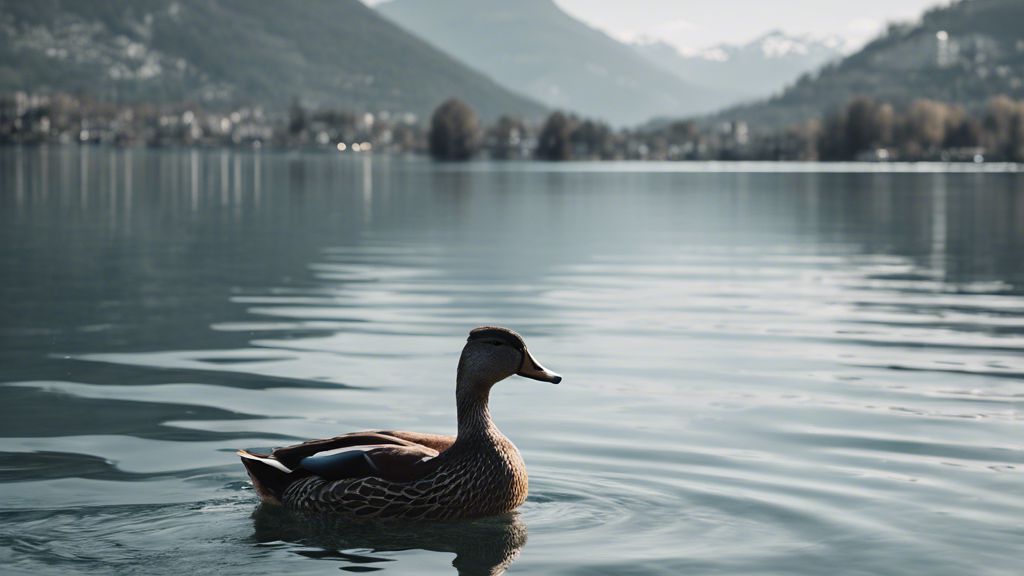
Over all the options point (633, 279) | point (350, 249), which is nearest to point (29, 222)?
point (350, 249)

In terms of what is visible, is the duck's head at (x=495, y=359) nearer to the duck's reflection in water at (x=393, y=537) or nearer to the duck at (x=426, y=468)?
the duck at (x=426, y=468)

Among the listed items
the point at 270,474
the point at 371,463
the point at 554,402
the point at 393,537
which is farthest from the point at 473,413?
the point at 554,402

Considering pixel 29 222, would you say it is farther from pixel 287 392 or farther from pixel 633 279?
pixel 287 392


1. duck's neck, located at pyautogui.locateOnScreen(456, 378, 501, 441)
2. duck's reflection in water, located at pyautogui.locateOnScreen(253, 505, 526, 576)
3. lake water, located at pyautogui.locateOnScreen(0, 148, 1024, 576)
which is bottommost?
duck's reflection in water, located at pyautogui.locateOnScreen(253, 505, 526, 576)

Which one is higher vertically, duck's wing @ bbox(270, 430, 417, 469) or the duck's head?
the duck's head

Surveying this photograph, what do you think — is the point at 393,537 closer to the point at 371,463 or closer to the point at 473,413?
the point at 371,463

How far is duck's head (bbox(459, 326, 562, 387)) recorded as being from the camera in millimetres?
10977

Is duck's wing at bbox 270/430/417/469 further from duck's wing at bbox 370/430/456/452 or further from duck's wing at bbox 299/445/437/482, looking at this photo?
duck's wing at bbox 370/430/456/452

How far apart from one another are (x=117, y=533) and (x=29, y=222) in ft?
148

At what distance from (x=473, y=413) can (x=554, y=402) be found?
19.1ft

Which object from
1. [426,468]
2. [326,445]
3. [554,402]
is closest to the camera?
[426,468]

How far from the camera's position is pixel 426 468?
35.8 ft

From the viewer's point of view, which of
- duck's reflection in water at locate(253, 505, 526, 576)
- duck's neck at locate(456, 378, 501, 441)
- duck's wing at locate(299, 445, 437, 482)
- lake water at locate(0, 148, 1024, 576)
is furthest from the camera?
duck's neck at locate(456, 378, 501, 441)

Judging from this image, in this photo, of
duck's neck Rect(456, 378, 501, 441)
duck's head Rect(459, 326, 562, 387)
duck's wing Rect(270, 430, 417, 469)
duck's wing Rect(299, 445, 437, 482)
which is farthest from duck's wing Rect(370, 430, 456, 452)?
duck's head Rect(459, 326, 562, 387)
